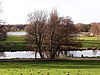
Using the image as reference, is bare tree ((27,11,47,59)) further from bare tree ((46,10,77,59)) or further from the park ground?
the park ground

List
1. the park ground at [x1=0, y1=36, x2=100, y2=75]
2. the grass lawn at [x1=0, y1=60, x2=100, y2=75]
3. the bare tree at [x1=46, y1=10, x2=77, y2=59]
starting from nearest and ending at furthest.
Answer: the grass lawn at [x1=0, y1=60, x2=100, y2=75], the park ground at [x1=0, y1=36, x2=100, y2=75], the bare tree at [x1=46, y1=10, x2=77, y2=59]

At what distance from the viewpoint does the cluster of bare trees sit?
54062mm

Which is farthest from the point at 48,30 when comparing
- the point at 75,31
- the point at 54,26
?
the point at 75,31

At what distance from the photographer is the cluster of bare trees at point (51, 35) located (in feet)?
177

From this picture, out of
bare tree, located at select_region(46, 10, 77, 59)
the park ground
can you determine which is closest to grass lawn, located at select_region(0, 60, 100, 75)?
the park ground

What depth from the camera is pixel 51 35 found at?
178 feet

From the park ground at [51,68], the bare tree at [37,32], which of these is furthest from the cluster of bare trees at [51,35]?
the park ground at [51,68]

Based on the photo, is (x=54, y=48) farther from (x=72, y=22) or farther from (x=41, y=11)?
(x=41, y=11)

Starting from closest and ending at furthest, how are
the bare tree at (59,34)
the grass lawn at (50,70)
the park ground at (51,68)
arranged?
1. the grass lawn at (50,70)
2. the park ground at (51,68)
3. the bare tree at (59,34)

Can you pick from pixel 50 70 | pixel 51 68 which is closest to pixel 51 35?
pixel 51 68

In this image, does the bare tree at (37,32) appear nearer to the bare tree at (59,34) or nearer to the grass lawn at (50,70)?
the bare tree at (59,34)

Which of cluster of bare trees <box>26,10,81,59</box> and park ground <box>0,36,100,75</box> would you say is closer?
park ground <box>0,36,100,75</box>

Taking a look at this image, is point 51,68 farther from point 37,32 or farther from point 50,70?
point 37,32

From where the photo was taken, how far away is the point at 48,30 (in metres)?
54.9
